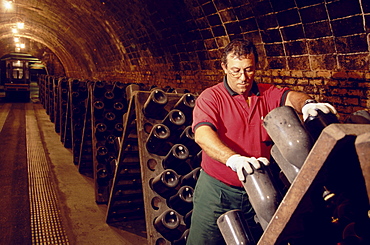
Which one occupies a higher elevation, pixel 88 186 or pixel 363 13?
pixel 363 13

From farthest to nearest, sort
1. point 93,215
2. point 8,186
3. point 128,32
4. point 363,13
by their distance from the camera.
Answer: point 128,32
point 8,186
point 93,215
point 363,13

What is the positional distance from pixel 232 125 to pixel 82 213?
10.2 ft

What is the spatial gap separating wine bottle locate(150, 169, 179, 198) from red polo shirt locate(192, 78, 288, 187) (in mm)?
854

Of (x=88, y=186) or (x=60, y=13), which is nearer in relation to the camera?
(x=88, y=186)

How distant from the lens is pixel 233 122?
70.6 inches

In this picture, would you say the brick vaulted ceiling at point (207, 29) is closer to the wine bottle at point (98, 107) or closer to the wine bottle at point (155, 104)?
the wine bottle at point (155, 104)

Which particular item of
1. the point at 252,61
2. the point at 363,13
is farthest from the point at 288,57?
the point at 252,61

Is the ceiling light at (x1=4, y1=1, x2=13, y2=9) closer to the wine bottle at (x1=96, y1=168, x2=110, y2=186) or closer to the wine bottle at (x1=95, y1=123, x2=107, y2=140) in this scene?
the wine bottle at (x1=95, y1=123, x2=107, y2=140)

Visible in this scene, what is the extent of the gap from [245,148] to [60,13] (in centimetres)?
1313

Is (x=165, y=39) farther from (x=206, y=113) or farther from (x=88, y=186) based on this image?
(x=206, y=113)

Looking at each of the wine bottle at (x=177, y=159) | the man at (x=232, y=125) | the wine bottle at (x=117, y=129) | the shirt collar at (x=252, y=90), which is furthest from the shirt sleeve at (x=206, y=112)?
the wine bottle at (x=117, y=129)

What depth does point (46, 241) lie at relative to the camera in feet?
10.9

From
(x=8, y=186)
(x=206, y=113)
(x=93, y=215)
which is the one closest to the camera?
(x=206, y=113)

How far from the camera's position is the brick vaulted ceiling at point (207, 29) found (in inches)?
143
